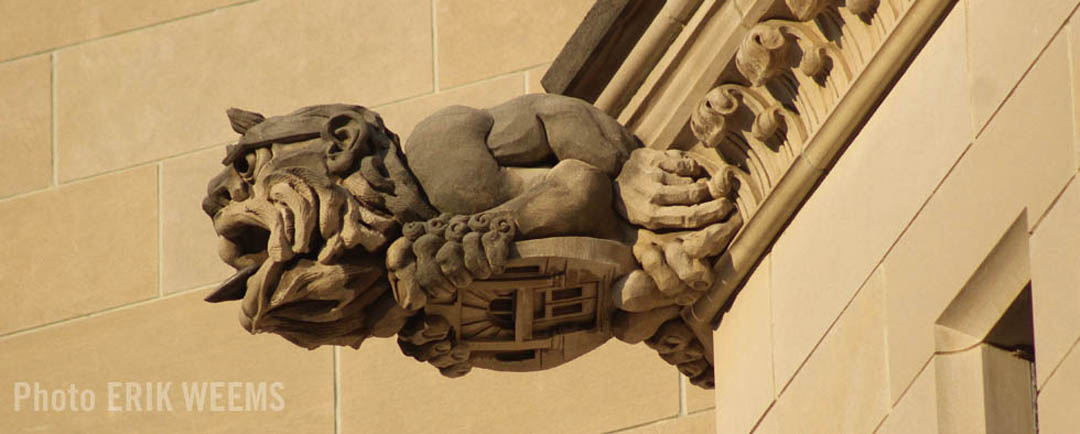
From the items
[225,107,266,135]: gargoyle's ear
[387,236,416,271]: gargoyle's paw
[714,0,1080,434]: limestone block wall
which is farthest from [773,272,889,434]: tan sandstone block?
[225,107,266,135]: gargoyle's ear

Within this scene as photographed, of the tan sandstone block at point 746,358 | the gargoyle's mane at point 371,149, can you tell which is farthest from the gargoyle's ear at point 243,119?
the tan sandstone block at point 746,358

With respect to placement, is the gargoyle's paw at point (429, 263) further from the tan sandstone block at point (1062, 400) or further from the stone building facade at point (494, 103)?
the tan sandstone block at point (1062, 400)

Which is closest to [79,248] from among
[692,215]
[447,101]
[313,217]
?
[447,101]

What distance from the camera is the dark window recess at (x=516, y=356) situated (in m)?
5.52

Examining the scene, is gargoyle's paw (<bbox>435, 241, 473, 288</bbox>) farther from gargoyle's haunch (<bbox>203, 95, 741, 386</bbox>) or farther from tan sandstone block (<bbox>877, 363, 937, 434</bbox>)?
tan sandstone block (<bbox>877, 363, 937, 434</bbox>)

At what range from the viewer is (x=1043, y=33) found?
186 inches

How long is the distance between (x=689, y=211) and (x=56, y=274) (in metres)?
3.46

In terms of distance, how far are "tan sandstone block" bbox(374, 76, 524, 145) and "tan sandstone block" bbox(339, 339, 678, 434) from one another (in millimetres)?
621

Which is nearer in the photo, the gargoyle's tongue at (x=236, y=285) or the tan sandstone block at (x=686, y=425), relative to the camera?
the gargoyle's tongue at (x=236, y=285)

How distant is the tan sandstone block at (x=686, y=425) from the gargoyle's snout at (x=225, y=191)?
2.20m

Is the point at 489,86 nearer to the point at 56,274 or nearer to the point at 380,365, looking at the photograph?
the point at 380,365

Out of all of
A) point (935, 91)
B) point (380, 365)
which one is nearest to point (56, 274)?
point (380, 365)

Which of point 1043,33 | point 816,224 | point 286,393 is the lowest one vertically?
point 286,393

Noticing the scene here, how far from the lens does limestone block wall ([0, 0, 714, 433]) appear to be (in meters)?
7.54
